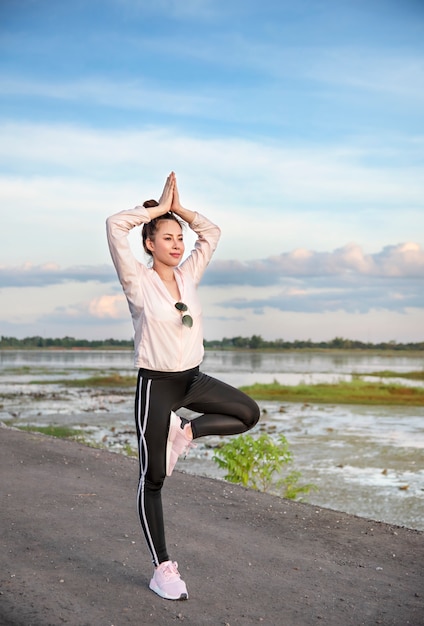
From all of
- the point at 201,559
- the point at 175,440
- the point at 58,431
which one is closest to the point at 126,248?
the point at 175,440

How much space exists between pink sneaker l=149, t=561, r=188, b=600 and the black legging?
0.18ft

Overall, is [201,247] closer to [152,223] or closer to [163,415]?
[152,223]

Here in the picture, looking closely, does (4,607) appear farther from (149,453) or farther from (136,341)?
(136,341)

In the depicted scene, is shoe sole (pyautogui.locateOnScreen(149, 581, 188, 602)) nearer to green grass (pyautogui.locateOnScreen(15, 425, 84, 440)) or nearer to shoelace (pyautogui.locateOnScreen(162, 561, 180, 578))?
shoelace (pyautogui.locateOnScreen(162, 561, 180, 578))

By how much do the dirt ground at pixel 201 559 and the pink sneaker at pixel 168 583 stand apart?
0.17 feet

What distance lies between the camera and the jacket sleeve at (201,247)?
436cm

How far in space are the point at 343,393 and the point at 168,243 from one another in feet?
70.2

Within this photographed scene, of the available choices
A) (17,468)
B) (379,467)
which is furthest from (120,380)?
(17,468)

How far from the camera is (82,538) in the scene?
17.5ft

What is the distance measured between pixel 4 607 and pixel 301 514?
9.68ft

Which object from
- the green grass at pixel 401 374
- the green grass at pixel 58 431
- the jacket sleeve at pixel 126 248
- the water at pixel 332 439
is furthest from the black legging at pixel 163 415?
the green grass at pixel 401 374

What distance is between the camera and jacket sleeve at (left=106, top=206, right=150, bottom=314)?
155 inches

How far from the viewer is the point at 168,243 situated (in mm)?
4086

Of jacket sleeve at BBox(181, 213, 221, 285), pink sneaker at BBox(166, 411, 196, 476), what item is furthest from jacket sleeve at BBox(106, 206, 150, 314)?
pink sneaker at BBox(166, 411, 196, 476)
